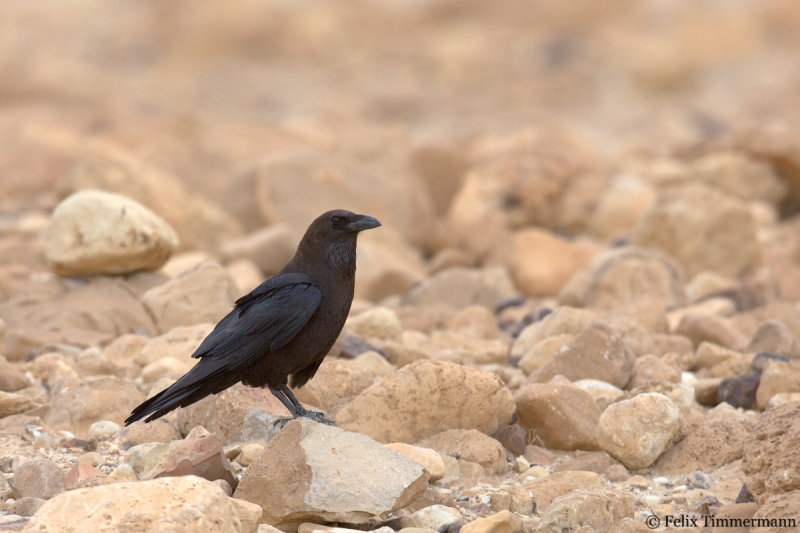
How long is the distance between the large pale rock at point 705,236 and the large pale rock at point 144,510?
27.5ft

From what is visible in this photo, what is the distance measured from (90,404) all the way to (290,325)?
1.35m

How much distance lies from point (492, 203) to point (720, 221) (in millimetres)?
3162

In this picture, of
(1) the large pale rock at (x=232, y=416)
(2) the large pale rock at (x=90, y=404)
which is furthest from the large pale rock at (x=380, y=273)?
(1) the large pale rock at (x=232, y=416)

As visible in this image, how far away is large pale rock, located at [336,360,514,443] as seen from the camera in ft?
19.2

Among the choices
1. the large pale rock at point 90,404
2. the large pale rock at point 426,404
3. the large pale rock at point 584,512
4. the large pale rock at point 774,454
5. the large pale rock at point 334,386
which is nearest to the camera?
the large pale rock at point 774,454

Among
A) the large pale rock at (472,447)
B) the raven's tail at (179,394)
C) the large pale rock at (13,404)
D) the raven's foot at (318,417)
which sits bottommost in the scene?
the large pale rock at (472,447)

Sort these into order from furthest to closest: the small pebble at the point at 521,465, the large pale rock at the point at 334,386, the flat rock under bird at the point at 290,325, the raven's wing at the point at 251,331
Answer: the large pale rock at the point at 334,386 < the small pebble at the point at 521,465 < the flat rock under bird at the point at 290,325 < the raven's wing at the point at 251,331

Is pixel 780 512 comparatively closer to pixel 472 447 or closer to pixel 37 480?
pixel 472 447

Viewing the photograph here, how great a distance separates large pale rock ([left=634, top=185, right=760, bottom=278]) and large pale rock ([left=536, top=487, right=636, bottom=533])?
24.1ft

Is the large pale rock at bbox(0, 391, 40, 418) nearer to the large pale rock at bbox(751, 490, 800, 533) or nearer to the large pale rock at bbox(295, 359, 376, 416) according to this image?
the large pale rock at bbox(295, 359, 376, 416)

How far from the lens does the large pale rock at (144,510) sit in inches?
165

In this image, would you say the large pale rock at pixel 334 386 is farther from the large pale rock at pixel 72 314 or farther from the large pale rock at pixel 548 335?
the large pale rock at pixel 72 314

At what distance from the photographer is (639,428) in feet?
18.7

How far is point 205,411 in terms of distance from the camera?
5977 millimetres
